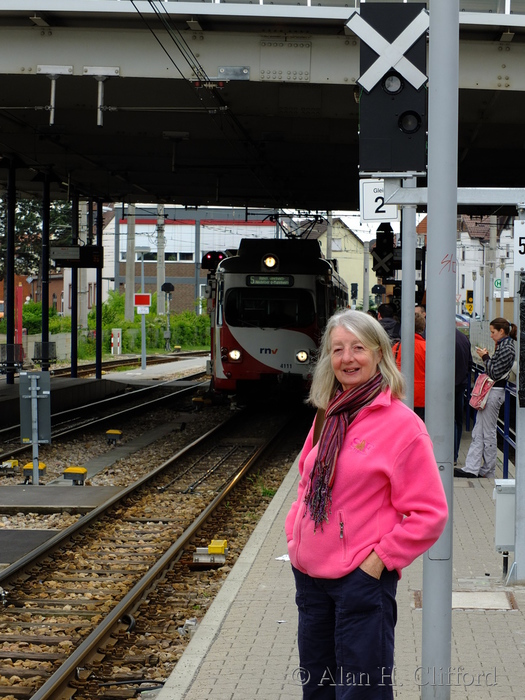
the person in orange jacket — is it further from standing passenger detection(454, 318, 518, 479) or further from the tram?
the tram

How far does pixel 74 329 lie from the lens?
Result: 26.0 m

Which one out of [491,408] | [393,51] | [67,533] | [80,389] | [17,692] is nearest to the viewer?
[393,51]

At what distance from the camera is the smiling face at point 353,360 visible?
136 inches

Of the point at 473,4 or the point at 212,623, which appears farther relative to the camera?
the point at 473,4

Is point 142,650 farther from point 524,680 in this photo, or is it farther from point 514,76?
point 514,76

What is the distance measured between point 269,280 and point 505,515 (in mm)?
12668

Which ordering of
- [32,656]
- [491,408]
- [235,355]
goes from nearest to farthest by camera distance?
[32,656] < [491,408] < [235,355]

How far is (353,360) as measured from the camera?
3.46 m

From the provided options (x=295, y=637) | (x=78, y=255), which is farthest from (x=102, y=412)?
(x=295, y=637)

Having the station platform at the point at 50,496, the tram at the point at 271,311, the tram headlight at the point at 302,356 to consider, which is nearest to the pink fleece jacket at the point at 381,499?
the station platform at the point at 50,496

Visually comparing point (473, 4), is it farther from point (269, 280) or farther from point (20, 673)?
point (20, 673)

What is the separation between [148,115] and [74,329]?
9716mm

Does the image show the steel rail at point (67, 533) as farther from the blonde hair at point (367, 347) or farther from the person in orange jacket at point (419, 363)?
the blonde hair at point (367, 347)

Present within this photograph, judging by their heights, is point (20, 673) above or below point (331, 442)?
below
